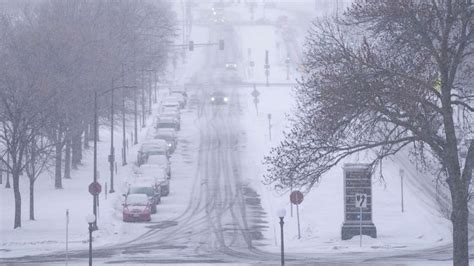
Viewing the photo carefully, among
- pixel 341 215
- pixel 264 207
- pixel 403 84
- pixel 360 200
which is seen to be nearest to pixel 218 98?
pixel 264 207

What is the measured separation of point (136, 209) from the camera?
4894 centimetres

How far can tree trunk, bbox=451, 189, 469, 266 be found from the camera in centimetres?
2361

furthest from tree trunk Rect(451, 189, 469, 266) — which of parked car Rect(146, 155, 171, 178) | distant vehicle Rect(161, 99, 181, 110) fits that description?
distant vehicle Rect(161, 99, 181, 110)

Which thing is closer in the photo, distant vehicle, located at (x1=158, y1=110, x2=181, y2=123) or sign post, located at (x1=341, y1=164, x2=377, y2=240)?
sign post, located at (x1=341, y1=164, x2=377, y2=240)

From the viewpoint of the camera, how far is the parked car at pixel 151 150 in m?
64.5

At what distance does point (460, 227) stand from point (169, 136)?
161ft

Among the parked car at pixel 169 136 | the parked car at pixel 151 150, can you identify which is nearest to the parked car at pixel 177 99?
the parked car at pixel 169 136

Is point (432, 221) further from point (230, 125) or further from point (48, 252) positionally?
point (230, 125)

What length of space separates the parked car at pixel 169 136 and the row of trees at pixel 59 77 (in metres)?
3.34

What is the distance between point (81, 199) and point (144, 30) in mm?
37019

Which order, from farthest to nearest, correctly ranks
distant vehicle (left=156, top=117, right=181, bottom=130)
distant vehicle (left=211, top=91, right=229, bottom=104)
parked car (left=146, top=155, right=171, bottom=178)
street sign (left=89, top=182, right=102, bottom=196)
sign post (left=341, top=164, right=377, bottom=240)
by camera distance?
distant vehicle (left=211, top=91, right=229, bottom=104), distant vehicle (left=156, top=117, right=181, bottom=130), parked car (left=146, top=155, right=171, bottom=178), street sign (left=89, top=182, right=102, bottom=196), sign post (left=341, top=164, right=377, bottom=240)

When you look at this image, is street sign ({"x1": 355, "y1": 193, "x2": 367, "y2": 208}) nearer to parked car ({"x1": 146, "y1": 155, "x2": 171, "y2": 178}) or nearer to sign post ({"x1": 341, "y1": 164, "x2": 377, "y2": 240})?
sign post ({"x1": 341, "y1": 164, "x2": 377, "y2": 240})

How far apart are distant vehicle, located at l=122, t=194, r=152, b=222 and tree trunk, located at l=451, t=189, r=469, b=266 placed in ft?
88.2

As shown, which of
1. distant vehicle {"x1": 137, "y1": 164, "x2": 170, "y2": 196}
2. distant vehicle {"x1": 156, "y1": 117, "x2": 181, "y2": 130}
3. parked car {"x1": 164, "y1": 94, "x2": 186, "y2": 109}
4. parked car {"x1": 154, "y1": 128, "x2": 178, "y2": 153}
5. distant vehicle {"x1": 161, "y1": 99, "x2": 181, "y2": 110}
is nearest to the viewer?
distant vehicle {"x1": 137, "y1": 164, "x2": 170, "y2": 196}
